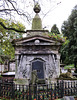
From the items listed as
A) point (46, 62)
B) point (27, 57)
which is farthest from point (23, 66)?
point (46, 62)

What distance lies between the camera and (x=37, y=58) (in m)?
9.64

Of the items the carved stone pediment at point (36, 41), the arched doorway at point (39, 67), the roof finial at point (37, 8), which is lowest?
the arched doorway at point (39, 67)

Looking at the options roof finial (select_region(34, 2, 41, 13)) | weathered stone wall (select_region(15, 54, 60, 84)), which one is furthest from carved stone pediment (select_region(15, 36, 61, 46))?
roof finial (select_region(34, 2, 41, 13))

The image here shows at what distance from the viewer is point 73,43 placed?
2489 centimetres

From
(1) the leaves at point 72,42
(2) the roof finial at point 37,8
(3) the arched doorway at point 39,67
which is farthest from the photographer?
(1) the leaves at point 72,42

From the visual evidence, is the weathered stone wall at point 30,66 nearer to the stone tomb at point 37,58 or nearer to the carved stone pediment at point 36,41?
the stone tomb at point 37,58

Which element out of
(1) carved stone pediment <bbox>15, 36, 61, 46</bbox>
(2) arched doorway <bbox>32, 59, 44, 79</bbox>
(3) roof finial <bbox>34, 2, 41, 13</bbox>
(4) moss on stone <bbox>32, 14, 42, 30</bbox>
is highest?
(3) roof finial <bbox>34, 2, 41, 13</bbox>

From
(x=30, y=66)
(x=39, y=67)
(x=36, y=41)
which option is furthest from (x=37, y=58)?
Result: (x=36, y=41)

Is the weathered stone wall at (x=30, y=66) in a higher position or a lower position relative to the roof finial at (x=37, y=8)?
lower

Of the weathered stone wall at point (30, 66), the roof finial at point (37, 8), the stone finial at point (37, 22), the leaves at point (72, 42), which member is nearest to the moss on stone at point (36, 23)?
the stone finial at point (37, 22)

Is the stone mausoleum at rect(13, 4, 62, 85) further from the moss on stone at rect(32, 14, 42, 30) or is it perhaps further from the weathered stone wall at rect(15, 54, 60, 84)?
the moss on stone at rect(32, 14, 42, 30)

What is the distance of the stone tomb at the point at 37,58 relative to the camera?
947cm

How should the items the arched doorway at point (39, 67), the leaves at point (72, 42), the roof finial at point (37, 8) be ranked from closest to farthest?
the arched doorway at point (39, 67)
the roof finial at point (37, 8)
the leaves at point (72, 42)

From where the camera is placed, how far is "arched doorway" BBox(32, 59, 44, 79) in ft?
31.0
